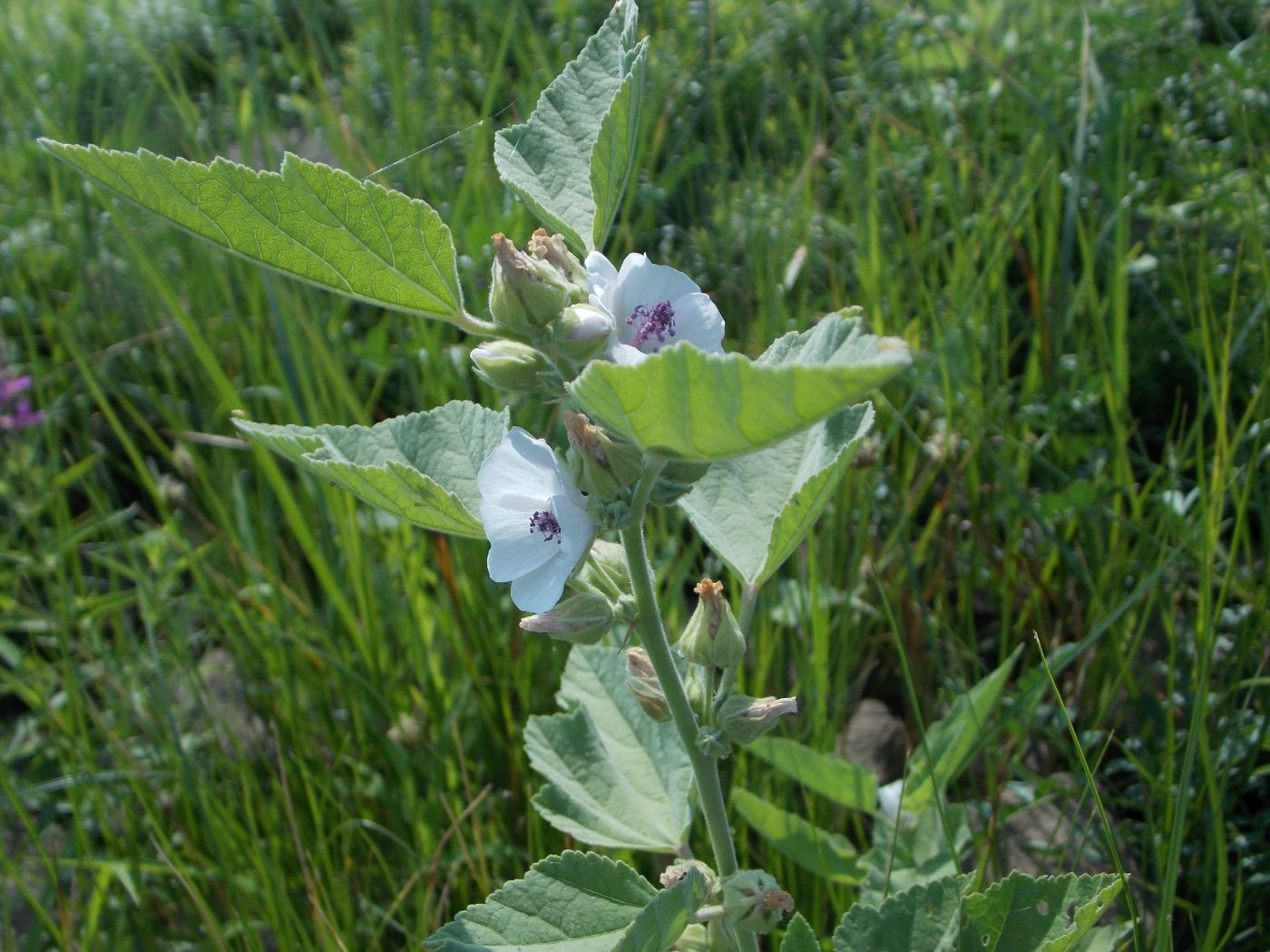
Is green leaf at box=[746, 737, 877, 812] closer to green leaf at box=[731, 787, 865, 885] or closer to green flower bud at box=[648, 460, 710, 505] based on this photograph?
green leaf at box=[731, 787, 865, 885]

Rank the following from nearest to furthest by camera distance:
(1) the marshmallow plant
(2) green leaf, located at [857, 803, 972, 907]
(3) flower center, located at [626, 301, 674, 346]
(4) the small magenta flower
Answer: (1) the marshmallow plant
(3) flower center, located at [626, 301, 674, 346]
(2) green leaf, located at [857, 803, 972, 907]
(4) the small magenta flower

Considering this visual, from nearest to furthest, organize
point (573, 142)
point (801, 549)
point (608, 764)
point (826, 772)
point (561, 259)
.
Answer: point (561, 259) → point (573, 142) → point (608, 764) → point (826, 772) → point (801, 549)

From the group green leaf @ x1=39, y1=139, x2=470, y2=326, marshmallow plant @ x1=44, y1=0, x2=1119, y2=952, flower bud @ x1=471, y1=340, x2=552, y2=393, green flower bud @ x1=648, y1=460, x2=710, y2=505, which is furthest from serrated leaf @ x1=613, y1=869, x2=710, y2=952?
green leaf @ x1=39, y1=139, x2=470, y2=326

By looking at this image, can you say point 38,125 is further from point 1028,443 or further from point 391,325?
point 1028,443

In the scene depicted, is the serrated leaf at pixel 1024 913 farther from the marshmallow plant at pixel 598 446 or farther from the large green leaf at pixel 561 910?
the large green leaf at pixel 561 910

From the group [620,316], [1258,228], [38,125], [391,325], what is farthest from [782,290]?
[38,125]

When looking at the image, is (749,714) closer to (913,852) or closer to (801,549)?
(913,852)

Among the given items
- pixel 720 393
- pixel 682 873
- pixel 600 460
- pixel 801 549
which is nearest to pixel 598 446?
pixel 600 460
